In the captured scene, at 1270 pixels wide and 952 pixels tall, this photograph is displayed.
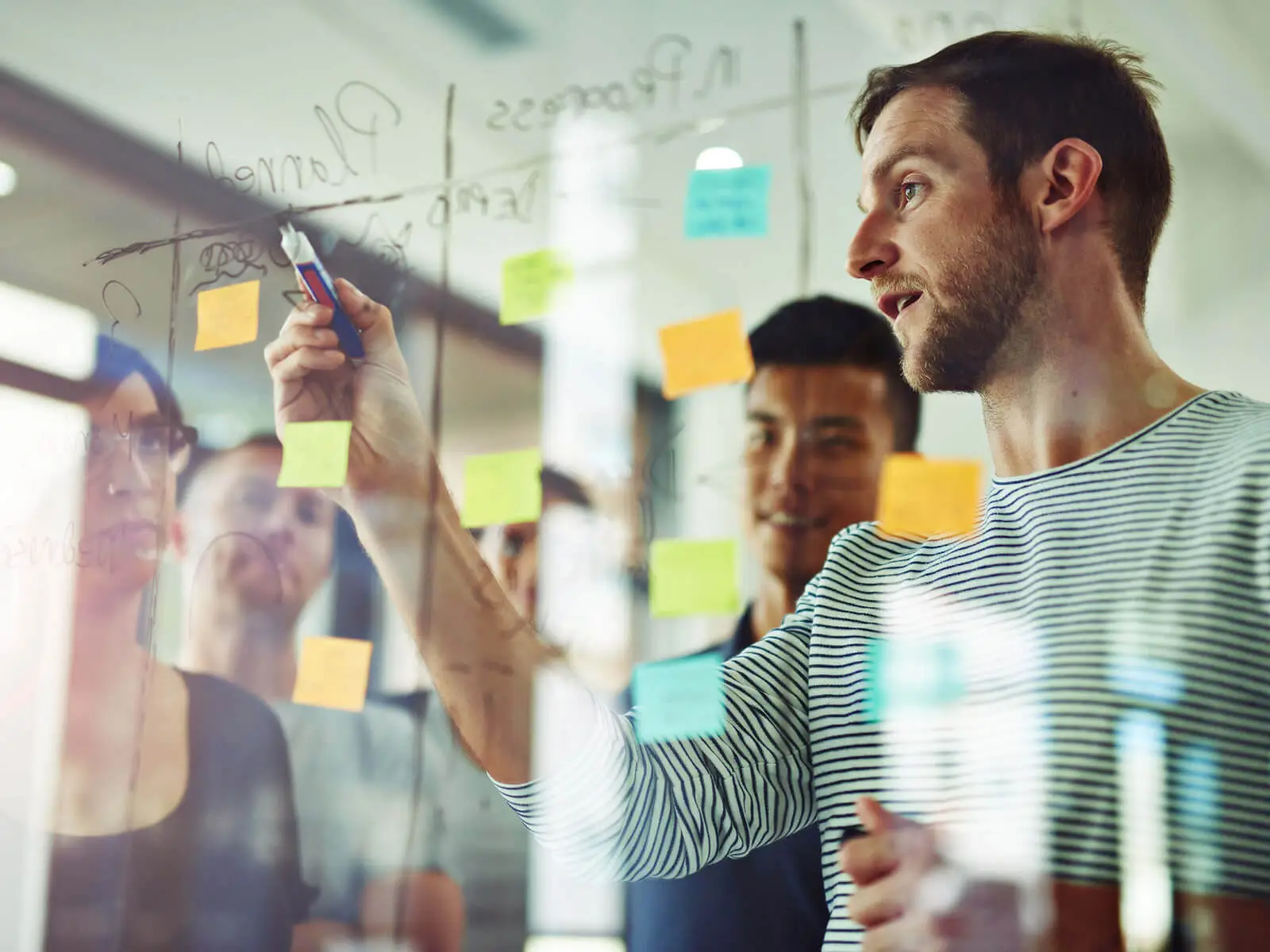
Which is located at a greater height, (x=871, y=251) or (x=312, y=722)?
(x=871, y=251)

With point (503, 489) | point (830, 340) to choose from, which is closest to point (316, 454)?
point (503, 489)

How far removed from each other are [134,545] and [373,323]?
0.37 m

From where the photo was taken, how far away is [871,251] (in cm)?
88

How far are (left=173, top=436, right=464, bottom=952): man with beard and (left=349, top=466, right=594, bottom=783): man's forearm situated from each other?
8 centimetres

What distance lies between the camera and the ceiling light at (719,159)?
97 cm

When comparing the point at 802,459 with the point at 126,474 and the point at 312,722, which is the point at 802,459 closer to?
the point at 312,722

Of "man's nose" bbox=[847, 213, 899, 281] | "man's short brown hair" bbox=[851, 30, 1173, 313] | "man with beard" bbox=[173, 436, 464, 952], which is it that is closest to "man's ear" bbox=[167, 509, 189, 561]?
"man with beard" bbox=[173, 436, 464, 952]

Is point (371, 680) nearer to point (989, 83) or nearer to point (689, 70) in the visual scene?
point (689, 70)

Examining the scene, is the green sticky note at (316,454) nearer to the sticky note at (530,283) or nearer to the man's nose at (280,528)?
the man's nose at (280,528)

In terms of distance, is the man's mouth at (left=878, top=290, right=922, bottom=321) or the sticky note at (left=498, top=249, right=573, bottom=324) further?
the sticky note at (left=498, top=249, right=573, bottom=324)

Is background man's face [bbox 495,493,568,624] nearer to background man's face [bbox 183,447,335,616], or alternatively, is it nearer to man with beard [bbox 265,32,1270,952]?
man with beard [bbox 265,32,1270,952]

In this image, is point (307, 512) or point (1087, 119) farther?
point (307, 512)

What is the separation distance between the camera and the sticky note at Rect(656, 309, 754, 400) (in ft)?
3.13

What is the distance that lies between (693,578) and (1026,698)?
0.96 ft
